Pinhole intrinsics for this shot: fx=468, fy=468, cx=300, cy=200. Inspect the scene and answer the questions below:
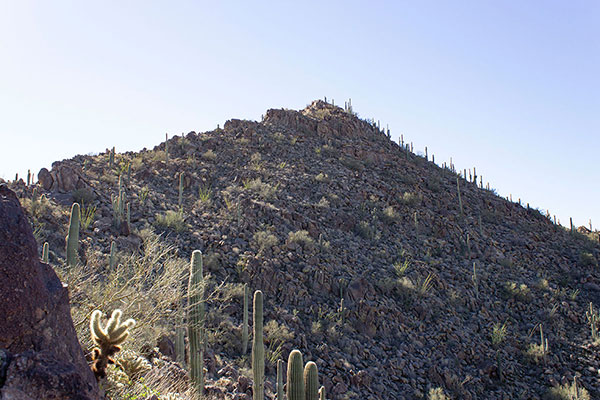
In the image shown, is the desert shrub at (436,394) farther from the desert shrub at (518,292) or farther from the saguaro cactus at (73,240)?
the saguaro cactus at (73,240)

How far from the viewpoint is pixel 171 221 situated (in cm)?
1750

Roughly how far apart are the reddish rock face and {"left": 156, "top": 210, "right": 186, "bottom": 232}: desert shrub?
1303 centimetres

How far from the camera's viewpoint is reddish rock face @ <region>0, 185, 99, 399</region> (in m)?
3.41

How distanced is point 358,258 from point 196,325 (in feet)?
34.1

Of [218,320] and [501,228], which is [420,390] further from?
[501,228]

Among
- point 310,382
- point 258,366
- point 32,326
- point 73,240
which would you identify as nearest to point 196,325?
point 258,366

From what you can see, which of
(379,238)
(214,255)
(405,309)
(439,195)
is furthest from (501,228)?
(214,255)

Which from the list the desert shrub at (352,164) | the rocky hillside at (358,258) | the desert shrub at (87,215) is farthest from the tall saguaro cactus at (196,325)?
the desert shrub at (352,164)

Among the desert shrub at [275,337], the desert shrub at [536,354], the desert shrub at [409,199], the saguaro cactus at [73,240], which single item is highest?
the desert shrub at [409,199]

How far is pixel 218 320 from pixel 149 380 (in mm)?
6317

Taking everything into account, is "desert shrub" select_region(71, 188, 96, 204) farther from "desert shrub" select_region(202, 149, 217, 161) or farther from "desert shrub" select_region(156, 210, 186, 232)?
"desert shrub" select_region(202, 149, 217, 161)

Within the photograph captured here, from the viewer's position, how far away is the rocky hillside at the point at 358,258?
551 inches

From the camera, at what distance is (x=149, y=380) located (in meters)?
7.12

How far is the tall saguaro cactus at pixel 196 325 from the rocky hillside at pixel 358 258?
0.99 meters
